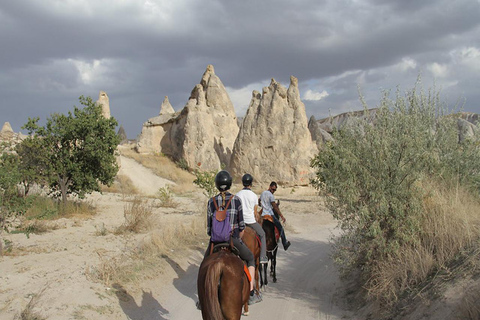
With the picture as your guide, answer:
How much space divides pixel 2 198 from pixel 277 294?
7.16 metres

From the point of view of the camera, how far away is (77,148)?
17.3 meters

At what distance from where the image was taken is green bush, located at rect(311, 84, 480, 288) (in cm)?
682

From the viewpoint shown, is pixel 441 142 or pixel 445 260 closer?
pixel 445 260

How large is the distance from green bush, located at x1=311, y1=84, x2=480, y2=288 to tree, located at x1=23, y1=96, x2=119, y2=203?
479 inches

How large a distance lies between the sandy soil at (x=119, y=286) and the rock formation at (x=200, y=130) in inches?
917

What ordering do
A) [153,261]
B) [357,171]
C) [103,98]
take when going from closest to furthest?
1. [357,171]
2. [153,261]
3. [103,98]

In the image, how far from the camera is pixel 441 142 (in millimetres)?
8945

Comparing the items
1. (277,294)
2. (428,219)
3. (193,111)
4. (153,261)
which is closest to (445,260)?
(428,219)

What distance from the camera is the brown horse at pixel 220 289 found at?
4607 millimetres

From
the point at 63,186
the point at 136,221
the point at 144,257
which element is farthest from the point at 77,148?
the point at 144,257

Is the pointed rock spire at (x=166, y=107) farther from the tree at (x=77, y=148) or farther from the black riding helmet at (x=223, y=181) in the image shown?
the black riding helmet at (x=223, y=181)

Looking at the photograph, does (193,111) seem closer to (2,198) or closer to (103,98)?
(103,98)

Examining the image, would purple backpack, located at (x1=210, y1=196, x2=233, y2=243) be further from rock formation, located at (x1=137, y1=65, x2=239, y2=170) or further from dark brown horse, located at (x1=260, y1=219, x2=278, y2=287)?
rock formation, located at (x1=137, y1=65, x2=239, y2=170)

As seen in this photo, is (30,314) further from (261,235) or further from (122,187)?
(122,187)
